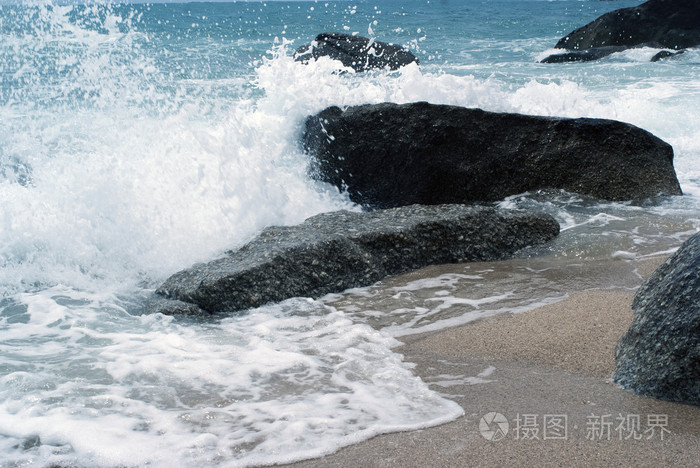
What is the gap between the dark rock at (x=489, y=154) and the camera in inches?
212

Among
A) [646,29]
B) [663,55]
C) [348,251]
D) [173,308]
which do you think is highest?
[646,29]

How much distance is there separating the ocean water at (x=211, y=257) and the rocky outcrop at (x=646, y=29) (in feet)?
30.2

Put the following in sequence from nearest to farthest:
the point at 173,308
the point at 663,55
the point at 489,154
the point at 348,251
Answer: the point at 173,308
the point at 348,251
the point at 489,154
the point at 663,55

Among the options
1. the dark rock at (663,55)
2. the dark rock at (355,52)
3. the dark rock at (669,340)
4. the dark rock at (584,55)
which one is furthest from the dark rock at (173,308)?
the dark rock at (584,55)

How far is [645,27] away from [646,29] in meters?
0.06

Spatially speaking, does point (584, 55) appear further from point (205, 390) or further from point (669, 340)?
point (205, 390)

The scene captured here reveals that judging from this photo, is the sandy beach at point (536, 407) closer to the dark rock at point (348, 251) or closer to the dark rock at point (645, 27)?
the dark rock at point (348, 251)

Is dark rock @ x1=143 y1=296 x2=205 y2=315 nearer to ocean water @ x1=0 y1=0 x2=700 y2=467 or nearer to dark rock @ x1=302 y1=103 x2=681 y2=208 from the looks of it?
ocean water @ x1=0 y1=0 x2=700 y2=467

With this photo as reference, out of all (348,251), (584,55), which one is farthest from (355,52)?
(348,251)

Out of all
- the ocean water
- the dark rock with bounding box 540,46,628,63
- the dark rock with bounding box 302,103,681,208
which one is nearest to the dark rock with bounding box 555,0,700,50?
the dark rock with bounding box 540,46,628,63

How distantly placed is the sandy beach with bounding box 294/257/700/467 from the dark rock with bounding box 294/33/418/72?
10.5 metres

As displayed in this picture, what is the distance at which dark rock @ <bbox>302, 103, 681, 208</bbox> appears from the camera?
539 cm

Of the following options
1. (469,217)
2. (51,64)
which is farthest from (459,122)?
(51,64)

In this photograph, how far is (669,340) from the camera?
7.53 ft
